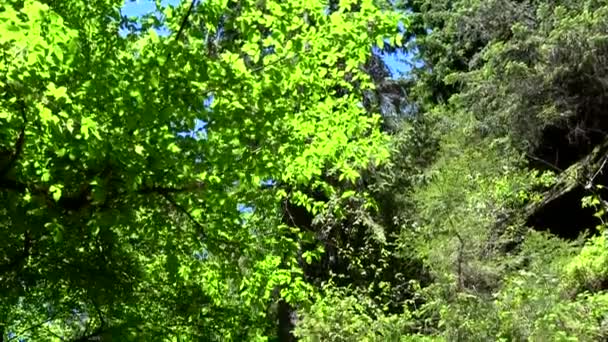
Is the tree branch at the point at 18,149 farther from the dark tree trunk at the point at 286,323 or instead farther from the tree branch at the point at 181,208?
the dark tree trunk at the point at 286,323

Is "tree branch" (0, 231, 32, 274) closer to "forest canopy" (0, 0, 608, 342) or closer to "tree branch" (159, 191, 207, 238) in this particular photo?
"forest canopy" (0, 0, 608, 342)

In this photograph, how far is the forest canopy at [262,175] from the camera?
3.79 m

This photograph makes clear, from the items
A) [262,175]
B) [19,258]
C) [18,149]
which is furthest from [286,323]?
[18,149]

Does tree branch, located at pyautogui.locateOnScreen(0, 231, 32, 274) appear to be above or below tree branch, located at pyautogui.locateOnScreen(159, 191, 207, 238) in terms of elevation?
above

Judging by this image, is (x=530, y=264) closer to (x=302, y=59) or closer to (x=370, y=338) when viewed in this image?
(x=370, y=338)

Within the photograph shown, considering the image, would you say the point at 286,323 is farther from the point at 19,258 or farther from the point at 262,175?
the point at 262,175

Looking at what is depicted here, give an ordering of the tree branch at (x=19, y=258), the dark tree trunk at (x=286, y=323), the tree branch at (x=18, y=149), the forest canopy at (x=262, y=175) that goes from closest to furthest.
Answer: the tree branch at (x=18, y=149) → the forest canopy at (x=262, y=175) → the tree branch at (x=19, y=258) → the dark tree trunk at (x=286, y=323)

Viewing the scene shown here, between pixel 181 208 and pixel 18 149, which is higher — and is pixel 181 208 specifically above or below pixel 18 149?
below

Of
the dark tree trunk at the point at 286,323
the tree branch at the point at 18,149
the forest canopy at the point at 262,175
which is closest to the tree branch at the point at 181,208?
the forest canopy at the point at 262,175

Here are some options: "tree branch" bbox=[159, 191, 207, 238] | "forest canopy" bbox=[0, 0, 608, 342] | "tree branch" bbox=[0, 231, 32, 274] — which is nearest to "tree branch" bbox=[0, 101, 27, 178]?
"forest canopy" bbox=[0, 0, 608, 342]

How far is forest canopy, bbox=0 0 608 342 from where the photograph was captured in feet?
12.4

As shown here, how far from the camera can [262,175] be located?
14.4 ft

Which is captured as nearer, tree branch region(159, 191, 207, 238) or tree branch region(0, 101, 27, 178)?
tree branch region(0, 101, 27, 178)

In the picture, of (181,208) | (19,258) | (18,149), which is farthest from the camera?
(19,258)
